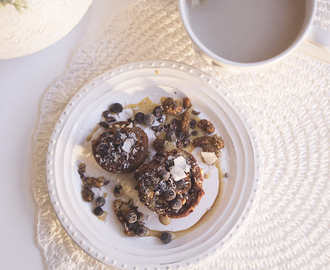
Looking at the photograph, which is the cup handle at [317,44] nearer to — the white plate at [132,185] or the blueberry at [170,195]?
the white plate at [132,185]

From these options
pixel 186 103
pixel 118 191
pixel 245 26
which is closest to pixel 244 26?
pixel 245 26

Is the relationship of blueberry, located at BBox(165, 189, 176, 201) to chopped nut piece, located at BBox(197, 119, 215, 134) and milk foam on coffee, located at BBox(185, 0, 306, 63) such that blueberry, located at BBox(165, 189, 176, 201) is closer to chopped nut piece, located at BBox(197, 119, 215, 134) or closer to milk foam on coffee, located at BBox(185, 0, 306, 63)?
chopped nut piece, located at BBox(197, 119, 215, 134)

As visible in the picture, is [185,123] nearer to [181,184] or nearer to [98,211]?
[181,184]

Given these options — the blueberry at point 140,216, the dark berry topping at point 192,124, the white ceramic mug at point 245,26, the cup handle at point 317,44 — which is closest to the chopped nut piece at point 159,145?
the dark berry topping at point 192,124

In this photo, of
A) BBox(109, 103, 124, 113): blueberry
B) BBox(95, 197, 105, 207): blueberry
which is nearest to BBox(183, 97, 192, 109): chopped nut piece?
BBox(109, 103, 124, 113): blueberry

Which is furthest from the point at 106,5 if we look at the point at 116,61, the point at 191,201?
the point at 191,201

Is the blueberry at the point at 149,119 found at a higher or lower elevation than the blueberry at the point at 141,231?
higher

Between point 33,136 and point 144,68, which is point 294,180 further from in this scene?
point 33,136
